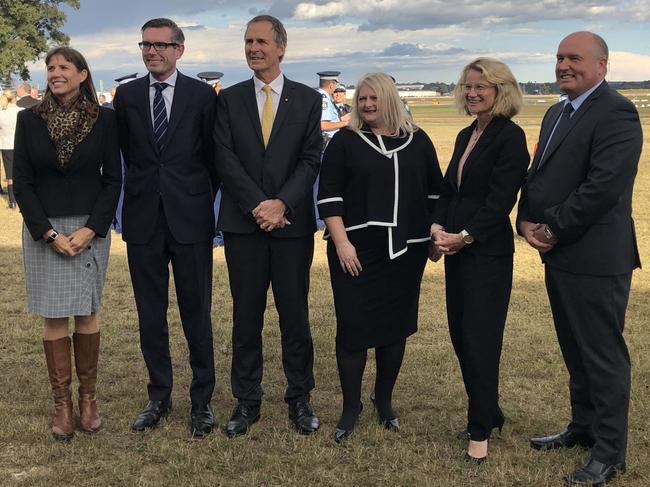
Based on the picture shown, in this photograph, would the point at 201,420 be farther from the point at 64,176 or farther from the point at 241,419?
the point at 64,176

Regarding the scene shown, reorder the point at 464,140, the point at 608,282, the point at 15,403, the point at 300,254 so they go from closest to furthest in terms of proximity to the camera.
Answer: the point at 608,282 → the point at 464,140 → the point at 300,254 → the point at 15,403

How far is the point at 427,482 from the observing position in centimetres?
352

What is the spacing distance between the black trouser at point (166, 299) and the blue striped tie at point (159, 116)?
0.43 metres

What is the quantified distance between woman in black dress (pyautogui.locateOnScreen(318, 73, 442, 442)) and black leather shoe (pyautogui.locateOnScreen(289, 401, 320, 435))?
0.58 ft

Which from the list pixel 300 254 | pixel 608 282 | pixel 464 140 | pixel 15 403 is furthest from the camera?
pixel 15 403

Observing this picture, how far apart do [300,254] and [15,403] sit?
2092 millimetres

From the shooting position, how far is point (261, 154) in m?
3.95

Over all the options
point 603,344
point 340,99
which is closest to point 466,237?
point 603,344

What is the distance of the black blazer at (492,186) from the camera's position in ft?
11.5

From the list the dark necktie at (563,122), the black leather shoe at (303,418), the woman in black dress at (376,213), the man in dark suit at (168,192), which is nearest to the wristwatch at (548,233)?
the dark necktie at (563,122)

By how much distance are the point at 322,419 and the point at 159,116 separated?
2000 mm

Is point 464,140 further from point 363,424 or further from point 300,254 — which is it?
point 363,424

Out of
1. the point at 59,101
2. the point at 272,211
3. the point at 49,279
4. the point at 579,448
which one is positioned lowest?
the point at 579,448

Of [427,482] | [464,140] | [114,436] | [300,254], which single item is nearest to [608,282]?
[464,140]
